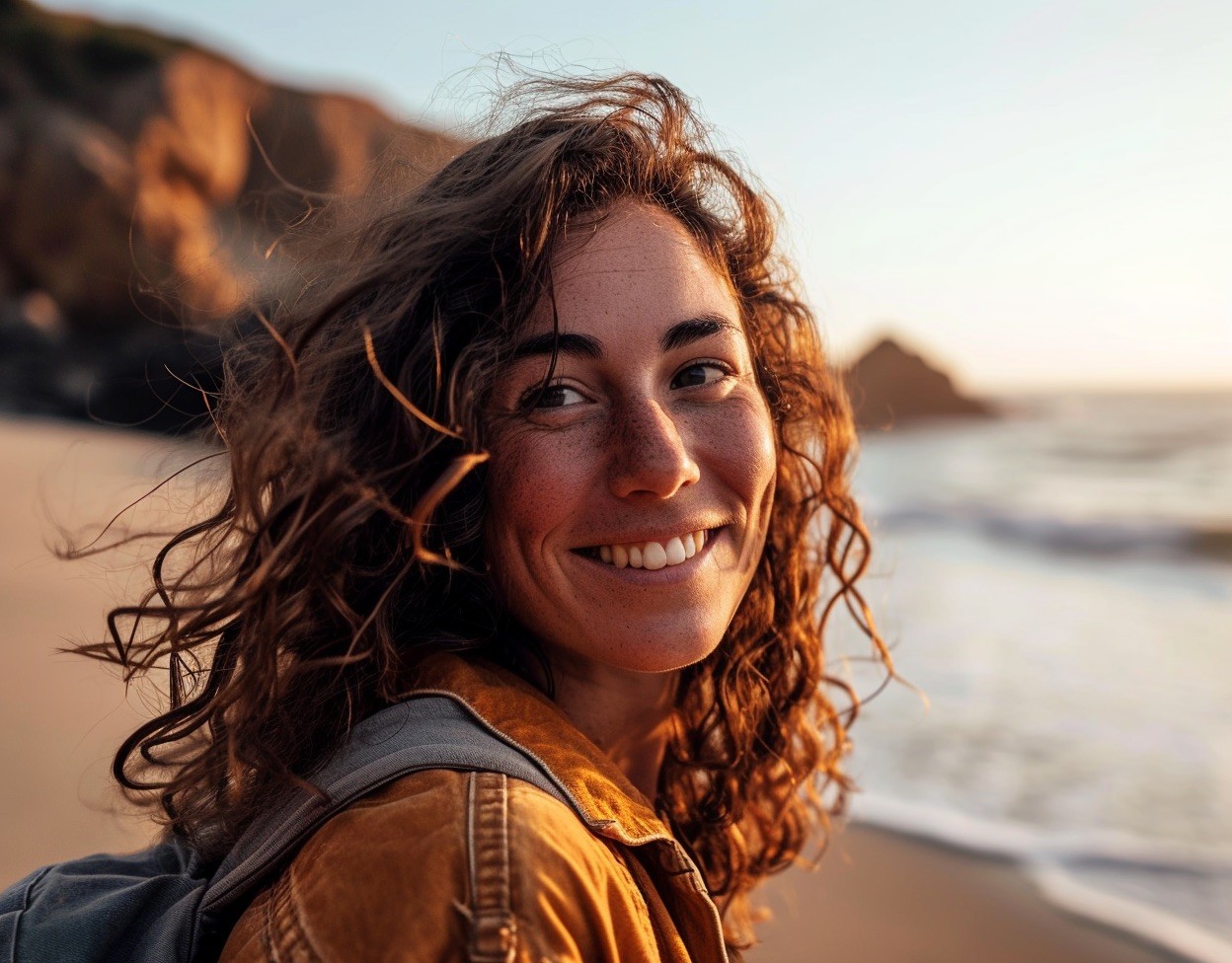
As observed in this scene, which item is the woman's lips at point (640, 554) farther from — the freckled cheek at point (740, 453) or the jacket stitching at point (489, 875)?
the jacket stitching at point (489, 875)

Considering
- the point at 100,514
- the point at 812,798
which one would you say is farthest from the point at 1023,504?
the point at 812,798

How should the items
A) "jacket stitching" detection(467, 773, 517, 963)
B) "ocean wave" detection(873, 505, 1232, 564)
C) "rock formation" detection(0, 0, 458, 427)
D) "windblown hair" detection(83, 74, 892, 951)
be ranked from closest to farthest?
"jacket stitching" detection(467, 773, 517, 963) < "windblown hair" detection(83, 74, 892, 951) < "ocean wave" detection(873, 505, 1232, 564) < "rock formation" detection(0, 0, 458, 427)

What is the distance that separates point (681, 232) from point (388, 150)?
0.79m

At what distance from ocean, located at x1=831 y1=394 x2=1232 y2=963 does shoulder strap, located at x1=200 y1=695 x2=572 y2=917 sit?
6.17ft

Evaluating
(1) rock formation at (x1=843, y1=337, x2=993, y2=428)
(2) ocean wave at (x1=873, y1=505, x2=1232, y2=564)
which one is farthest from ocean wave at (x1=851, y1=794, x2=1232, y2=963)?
(1) rock formation at (x1=843, y1=337, x2=993, y2=428)

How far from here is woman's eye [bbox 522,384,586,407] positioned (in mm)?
1922

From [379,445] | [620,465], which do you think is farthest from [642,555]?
[379,445]

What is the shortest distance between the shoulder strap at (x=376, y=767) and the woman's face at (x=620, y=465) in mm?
400

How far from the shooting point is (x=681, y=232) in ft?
7.10

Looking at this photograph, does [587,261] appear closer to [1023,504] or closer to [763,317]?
[763,317]

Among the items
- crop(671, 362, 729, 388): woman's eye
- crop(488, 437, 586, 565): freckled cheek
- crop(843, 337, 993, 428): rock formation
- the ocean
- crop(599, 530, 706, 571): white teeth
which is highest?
crop(671, 362, 729, 388): woman's eye

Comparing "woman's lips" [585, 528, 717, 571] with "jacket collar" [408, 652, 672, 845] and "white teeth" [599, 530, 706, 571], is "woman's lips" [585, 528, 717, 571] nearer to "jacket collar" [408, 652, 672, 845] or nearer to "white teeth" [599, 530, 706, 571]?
"white teeth" [599, 530, 706, 571]

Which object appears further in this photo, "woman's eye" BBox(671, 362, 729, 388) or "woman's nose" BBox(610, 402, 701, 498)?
"woman's eye" BBox(671, 362, 729, 388)

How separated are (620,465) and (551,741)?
506 mm
